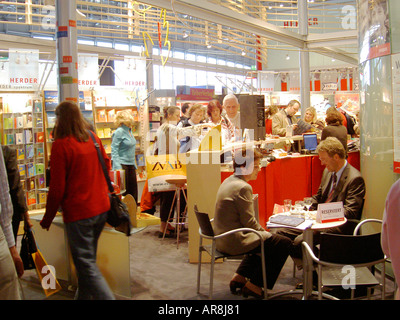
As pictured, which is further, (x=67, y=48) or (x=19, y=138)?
(x=19, y=138)

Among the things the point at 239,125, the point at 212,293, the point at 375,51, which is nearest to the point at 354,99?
the point at 239,125

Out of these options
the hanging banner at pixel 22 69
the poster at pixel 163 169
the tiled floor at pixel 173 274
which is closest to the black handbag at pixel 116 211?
the tiled floor at pixel 173 274

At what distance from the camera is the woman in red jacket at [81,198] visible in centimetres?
206

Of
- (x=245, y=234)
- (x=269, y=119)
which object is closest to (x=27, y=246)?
(x=245, y=234)

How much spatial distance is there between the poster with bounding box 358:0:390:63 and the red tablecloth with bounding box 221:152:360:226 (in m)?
1.82

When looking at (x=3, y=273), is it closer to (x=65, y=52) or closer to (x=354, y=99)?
(x=65, y=52)

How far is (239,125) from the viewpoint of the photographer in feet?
18.7

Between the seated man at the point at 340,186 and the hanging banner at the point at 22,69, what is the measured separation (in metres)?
4.93

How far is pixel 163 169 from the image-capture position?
5.68 m

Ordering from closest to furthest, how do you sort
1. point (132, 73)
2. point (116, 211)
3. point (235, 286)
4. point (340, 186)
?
point (116, 211)
point (235, 286)
point (340, 186)
point (132, 73)

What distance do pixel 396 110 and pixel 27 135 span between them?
5628 mm

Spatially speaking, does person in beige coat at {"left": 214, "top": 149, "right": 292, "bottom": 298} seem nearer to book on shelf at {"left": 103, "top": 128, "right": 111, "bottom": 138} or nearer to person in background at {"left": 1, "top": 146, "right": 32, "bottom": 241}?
person in background at {"left": 1, "top": 146, "right": 32, "bottom": 241}

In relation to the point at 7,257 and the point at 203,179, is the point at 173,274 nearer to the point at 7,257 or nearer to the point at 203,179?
the point at 203,179

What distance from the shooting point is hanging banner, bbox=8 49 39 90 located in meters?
7.15
